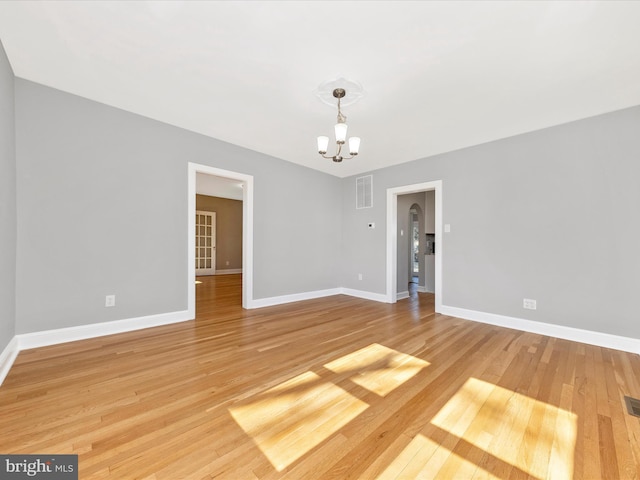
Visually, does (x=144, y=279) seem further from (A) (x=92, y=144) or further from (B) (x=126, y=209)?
(A) (x=92, y=144)

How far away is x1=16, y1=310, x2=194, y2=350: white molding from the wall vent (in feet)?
12.8

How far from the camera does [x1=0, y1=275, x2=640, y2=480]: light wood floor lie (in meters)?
1.36

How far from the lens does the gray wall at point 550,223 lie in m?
3.01

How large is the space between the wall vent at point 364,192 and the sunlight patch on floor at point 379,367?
3.43 meters

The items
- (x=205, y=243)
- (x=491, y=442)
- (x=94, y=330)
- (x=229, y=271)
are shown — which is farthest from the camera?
(x=229, y=271)

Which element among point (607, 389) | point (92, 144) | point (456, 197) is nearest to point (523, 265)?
point (456, 197)

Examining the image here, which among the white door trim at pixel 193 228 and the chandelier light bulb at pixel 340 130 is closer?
the chandelier light bulb at pixel 340 130

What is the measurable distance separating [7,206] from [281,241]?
3.39 metres

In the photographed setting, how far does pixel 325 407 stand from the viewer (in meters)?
1.82

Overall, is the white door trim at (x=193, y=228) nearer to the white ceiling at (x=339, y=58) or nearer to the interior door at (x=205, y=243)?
the white ceiling at (x=339, y=58)

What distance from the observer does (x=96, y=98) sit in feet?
9.96

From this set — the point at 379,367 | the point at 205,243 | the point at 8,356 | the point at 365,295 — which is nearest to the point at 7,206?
the point at 8,356

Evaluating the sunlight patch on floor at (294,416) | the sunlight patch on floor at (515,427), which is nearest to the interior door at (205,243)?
the sunlight patch on floor at (294,416)

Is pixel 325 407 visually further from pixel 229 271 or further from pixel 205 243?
pixel 229 271
